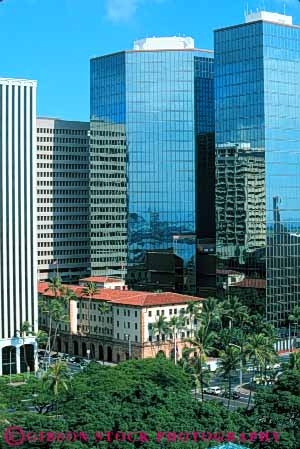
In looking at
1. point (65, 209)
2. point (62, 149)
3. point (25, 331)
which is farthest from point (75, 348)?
point (62, 149)

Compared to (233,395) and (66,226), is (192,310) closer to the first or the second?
(233,395)

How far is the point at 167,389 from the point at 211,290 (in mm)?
69370

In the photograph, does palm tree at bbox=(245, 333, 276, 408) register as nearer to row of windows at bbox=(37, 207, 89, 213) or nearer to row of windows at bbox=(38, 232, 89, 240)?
row of windows at bbox=(38, 232, 89, 240)

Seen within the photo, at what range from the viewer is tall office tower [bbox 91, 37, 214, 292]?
140 meters

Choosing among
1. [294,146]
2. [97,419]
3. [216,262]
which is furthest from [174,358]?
[97,419]

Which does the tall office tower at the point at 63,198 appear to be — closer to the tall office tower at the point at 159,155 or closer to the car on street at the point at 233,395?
the tall office tower at the point at 159,155

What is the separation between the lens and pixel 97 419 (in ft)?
180

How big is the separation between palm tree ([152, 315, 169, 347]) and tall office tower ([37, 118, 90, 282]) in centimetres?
5352

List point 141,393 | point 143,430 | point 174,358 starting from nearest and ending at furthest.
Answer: point 143,430, point 141,393, point 174,358

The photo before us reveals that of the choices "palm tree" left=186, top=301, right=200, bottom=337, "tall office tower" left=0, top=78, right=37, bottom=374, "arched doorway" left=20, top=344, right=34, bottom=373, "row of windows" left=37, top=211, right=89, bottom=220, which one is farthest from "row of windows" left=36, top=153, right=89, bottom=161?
"palm tree" left=186, top=301, right=200, bottom=337

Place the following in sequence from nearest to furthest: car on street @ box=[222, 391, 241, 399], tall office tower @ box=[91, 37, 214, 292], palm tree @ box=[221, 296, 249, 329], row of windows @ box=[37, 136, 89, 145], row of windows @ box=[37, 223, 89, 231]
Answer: car on street @ box=[222, 391, 241, 399] < palm tree @ box=[221, 296, 249, 329] < tall office tower @ box=[91, 37, 214, 292] < row of windows @ box=[37, 223, 89, 231] < row of windows @ box=[37, 136, 89, 145]

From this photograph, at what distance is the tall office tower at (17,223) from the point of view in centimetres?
10500

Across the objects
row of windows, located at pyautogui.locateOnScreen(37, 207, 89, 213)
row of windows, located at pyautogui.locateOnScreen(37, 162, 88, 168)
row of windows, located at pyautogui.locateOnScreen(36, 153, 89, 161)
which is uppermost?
row of windows, located at pyautogui.locateOnScreen(36, 153, 89, 161)

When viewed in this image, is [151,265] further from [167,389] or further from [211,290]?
[167,389]
